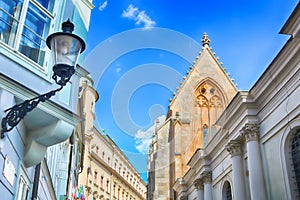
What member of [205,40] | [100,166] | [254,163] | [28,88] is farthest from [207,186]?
[100,166]

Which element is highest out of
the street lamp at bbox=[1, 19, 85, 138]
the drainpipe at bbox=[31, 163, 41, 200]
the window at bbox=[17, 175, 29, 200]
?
the street lamp at bbox=[1, 19, 85, 138]

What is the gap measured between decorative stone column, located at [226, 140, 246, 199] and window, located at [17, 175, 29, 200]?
29.8 feet

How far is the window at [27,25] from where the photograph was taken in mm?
6391

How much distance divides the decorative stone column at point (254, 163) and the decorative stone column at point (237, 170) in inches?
43.3

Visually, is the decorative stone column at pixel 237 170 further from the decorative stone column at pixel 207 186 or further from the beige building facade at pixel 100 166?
the beige building facade at pixel 100 166

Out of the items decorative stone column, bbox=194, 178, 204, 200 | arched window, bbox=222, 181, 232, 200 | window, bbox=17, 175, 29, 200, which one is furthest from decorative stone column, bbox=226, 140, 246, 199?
window, bbox=17, 175, 29, 200

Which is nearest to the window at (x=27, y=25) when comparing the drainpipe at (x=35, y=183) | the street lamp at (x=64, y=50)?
the street lamp at (x=64, y=50)

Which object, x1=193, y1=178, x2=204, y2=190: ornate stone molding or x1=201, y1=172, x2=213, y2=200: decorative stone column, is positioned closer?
x1=201, y1=172, x2=213, y2=200: decorative stone column

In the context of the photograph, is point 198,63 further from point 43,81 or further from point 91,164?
point 43,81

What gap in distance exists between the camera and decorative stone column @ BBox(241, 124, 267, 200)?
12543 mm

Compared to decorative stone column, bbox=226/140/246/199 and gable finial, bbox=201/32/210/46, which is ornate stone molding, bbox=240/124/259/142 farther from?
gable finial, bbox=201/32/210/46

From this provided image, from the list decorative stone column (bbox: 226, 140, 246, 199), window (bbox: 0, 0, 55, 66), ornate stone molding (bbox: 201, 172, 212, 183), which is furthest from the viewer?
ornate stone molding (bbox: 201, 172, 212, 183)

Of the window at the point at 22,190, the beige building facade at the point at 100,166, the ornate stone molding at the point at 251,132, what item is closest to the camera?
the window at the point at 22,190

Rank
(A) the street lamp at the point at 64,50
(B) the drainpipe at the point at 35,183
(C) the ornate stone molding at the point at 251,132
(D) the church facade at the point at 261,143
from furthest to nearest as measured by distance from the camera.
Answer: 1. (C) the ornate stone molding at the point at 251,132
2. (D) the church facade at the point at 261,143
3. (B) the drainpipe at the point at 35,183
4. (A) the street lamp at the point at 64,50
